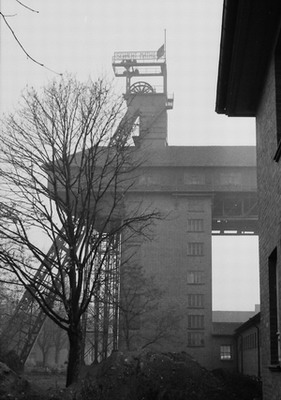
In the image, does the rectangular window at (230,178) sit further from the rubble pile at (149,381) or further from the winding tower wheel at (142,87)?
the rubble pile at (149,381)

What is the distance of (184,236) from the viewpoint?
65.5 meters

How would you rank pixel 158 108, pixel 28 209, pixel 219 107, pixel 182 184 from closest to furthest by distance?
pixel 219 107, pixel 28 209, pixel 182 184, pixel 158 108

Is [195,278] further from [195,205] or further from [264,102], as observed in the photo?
[264,102]

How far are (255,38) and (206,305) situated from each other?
179 ft

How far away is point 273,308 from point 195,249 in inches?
2144

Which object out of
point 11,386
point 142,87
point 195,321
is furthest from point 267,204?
point 142,87

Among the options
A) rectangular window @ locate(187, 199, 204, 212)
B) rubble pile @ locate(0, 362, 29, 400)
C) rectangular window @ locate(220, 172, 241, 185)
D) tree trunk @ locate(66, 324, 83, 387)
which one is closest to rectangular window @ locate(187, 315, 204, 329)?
rectangular window @ locate(187, 199, 204, 212)

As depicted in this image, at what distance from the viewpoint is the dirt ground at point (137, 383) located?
42.5ft

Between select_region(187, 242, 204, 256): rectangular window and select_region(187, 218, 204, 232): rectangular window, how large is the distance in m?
1.48

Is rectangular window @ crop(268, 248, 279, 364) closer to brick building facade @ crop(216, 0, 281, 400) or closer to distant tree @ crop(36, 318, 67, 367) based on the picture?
brick building facade @ crop(216, 0, 281, 400)

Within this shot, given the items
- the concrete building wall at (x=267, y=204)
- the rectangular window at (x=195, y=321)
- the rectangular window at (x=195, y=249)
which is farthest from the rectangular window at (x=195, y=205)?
the concrete building wall at (x=267, y=204)

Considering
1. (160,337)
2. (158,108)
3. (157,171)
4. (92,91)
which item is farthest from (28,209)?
(158,108)

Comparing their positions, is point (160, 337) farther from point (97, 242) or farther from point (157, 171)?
Result: point (97, 242)

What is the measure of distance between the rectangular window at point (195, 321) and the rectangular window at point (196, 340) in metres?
0.80
